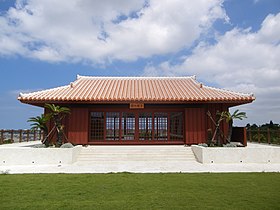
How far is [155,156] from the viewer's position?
1320 centimetres

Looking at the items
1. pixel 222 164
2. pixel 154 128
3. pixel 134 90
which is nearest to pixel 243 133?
pixel 222 164

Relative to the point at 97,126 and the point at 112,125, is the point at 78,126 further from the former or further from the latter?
the point at 112,125

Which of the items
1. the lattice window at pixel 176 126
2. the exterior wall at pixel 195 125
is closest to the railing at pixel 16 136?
the lattice window at pixel 176 126

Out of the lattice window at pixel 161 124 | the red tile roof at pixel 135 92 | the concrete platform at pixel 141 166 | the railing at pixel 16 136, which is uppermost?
the red tile roof at pixel 135 92

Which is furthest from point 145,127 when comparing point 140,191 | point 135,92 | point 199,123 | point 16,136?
point 16,136

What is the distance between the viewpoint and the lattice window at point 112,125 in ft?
51.8

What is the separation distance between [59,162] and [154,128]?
6.19 metres

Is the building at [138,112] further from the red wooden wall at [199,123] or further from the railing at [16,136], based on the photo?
the railing at [16,136]

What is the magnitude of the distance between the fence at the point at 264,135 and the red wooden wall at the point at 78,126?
530 inches

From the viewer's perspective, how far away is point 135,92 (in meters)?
16.3

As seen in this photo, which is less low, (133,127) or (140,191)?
(133,127)

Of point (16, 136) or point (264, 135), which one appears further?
point (16, 136)

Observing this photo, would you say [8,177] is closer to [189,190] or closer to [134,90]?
[189,190]

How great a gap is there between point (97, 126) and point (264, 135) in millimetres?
13505
